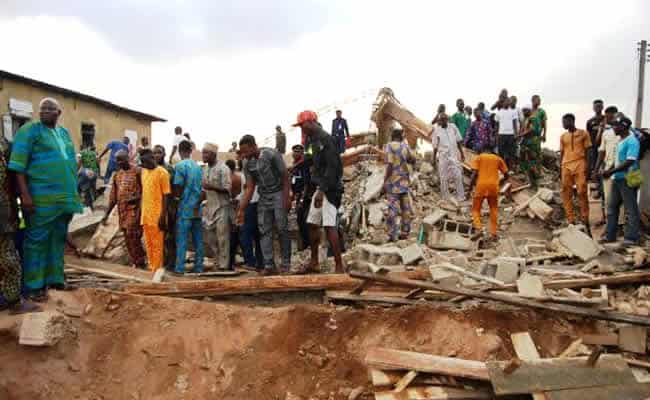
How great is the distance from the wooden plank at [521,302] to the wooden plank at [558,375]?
443mm

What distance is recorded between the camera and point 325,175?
5652 mm

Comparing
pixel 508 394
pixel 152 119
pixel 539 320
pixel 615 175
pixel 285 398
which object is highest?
pixel 152 119

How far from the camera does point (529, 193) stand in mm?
10656

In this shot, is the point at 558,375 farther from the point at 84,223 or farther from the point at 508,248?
the point at 84,223

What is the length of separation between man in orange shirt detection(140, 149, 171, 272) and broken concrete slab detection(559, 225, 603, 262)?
5.05 m

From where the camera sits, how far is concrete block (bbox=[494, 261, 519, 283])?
486 centimetres

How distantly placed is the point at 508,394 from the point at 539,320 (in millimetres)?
1036

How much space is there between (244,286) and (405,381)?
6.89ft

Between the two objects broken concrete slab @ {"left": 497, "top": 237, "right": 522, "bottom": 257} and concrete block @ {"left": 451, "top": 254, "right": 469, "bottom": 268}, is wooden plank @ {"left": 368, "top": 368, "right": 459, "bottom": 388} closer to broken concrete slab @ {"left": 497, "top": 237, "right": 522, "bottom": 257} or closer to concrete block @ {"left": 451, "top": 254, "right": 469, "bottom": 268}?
concrete block @ {"left": 451, "top": 254, "right": 469, "bottom": 268}

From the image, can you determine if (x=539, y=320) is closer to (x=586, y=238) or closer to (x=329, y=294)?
(x=329, y=294)

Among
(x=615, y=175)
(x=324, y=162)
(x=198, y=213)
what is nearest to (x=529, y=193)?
(x=615, y=175)

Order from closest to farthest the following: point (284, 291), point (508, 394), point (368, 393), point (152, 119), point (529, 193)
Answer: point (508, 394), point (368, 393), point (284, 291), point (529, 193), point (152, 119)

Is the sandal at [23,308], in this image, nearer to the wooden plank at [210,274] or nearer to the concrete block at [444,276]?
the wooden plank at [210,274]

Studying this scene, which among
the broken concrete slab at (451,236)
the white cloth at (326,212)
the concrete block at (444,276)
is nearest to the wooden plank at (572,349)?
the concrete block at (444,276)
